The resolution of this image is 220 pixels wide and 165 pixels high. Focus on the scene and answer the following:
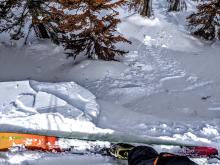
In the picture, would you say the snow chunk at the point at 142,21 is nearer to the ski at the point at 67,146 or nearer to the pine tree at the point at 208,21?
the pine tree at the point at 208,21

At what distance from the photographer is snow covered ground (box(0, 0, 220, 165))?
24.9 ft

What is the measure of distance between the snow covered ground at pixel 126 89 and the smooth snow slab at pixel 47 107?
0.02 m

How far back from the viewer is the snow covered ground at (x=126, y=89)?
7594 mm

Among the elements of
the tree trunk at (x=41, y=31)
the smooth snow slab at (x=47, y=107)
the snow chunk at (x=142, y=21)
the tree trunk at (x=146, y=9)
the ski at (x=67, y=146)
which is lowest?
the ski at (x=67, y=146)

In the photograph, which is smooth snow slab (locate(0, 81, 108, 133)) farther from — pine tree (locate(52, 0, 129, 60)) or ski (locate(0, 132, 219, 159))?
pine tree (locate(52, 0, 129, 60))

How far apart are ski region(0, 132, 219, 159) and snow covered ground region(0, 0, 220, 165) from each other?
0.17 m

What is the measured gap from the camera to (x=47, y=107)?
26.9 ft

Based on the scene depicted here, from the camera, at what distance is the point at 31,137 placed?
281 inches

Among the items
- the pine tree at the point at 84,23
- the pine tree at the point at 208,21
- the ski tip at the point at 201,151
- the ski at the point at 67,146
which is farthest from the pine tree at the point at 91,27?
the ski tip at the point at 201,151

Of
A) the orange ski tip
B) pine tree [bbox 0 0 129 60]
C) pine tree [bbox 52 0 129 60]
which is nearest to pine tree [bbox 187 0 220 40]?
pine tree [bbox 0 0 129 60]

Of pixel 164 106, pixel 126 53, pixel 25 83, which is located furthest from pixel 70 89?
pixel 126 53

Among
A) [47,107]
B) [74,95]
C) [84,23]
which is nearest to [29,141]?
[47,107]

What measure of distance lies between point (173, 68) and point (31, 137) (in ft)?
24.4

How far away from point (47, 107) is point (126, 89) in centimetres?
395
